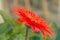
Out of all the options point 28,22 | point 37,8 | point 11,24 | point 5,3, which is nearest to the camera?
point 28,22

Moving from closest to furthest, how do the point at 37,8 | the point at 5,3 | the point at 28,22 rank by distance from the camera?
the point at 28,22
the point at 5,3
the point at 37,8

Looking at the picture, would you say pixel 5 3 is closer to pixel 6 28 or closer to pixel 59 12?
pixel 59 12

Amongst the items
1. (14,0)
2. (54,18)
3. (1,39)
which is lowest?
(1,39)

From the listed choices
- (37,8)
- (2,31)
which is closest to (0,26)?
(2,31)

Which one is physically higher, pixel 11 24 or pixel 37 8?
pixel 37 8

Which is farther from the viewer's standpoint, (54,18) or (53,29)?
(54,18)

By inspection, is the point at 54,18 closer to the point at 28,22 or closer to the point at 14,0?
the point at 14,0

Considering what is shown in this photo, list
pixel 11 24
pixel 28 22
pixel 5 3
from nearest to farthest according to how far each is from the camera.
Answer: pixel 28 22 < pixel 11 24 < pixel 5 3

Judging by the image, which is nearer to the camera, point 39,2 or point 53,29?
point 53,29

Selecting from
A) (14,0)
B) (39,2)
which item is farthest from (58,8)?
(14,0)
